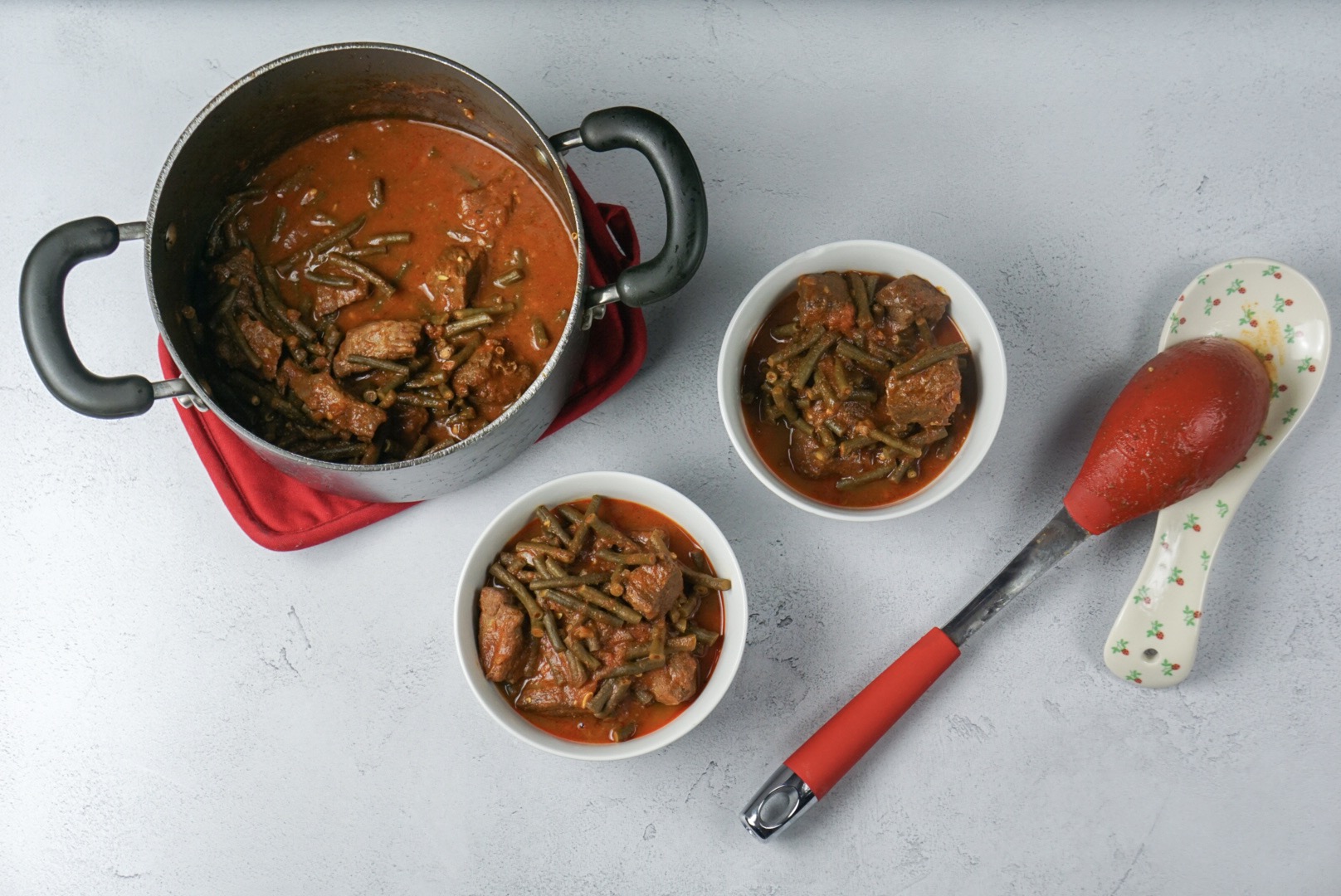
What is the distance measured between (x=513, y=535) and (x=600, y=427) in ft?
1.26

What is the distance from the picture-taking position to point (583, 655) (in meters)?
2.24

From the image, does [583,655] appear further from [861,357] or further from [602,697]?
[861,357]

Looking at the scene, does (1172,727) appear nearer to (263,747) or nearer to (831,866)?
(831,866)

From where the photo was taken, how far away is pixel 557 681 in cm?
229

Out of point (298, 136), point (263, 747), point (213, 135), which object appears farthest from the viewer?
point (263, 747)

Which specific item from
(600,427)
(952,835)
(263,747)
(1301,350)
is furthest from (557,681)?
(1301,350)

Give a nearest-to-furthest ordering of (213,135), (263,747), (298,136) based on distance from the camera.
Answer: (213,135) < (298,136) < (263,747)

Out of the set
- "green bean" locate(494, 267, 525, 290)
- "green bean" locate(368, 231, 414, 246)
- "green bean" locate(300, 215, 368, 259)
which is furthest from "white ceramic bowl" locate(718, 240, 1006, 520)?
"green bean" locate(300, 215, 368, 259)

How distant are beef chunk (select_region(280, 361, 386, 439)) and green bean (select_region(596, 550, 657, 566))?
1.84 feet

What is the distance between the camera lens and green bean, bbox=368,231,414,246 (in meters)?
2.30

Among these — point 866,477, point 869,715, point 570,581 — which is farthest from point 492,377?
point 869,715

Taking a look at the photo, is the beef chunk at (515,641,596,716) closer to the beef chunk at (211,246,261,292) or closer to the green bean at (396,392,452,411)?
the green bean at (396,392,452,411)

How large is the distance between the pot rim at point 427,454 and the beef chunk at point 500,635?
38 centimetres

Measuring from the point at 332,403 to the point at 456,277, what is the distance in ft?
1.24
